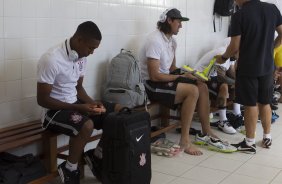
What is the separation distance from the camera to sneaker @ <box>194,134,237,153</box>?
3.74 meters

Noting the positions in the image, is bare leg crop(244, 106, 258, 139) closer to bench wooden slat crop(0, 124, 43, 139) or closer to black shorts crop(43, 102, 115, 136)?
black shorts crop(43, 102, 115, 136)

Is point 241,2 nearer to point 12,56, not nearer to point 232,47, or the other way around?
point 232,47

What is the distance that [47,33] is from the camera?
3.10 meters

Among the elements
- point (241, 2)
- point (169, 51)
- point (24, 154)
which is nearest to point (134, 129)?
point (24, 154)

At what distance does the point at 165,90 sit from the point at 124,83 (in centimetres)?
42

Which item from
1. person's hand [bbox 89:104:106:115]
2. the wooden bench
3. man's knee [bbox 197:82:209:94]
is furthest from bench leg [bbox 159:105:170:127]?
person's hand [bbox 89:104:106:115]

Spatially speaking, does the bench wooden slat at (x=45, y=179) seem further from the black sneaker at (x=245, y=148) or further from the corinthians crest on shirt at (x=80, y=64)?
the black sneaker at (x=245, y=148)

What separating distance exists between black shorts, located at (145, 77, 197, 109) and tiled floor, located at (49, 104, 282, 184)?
1.66 feet

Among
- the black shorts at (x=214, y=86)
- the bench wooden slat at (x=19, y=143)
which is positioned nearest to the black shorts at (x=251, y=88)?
the black shorts at (x=214, y=86)

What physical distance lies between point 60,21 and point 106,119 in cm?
99

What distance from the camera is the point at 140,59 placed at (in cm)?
387

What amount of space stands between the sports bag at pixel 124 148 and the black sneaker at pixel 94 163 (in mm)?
159

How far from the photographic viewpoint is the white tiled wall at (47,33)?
282cm

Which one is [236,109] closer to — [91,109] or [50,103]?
[91,109]
